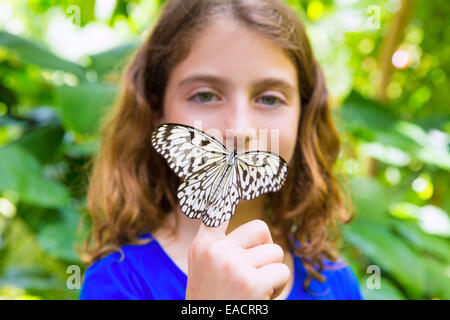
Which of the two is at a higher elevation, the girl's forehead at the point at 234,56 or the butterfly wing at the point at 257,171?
the girl's forehead at the point at 234,56

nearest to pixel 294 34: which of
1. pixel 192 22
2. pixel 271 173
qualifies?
pixel 192 22

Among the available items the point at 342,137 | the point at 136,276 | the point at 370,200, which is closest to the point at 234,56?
the point at 136,276

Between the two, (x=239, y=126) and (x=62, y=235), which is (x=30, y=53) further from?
(x=239, y=126)

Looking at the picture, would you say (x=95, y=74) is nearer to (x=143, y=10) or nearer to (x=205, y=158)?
(x=143, y=10)

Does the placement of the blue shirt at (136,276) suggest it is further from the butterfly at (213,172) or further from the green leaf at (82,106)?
the green leaf at (82,106)

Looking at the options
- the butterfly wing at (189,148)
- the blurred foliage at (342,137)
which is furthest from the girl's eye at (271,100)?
the blurred foliage at (342,137)

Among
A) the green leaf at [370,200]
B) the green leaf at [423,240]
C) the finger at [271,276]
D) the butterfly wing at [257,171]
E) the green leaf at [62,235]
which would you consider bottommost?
the green leaf at [423,240]
